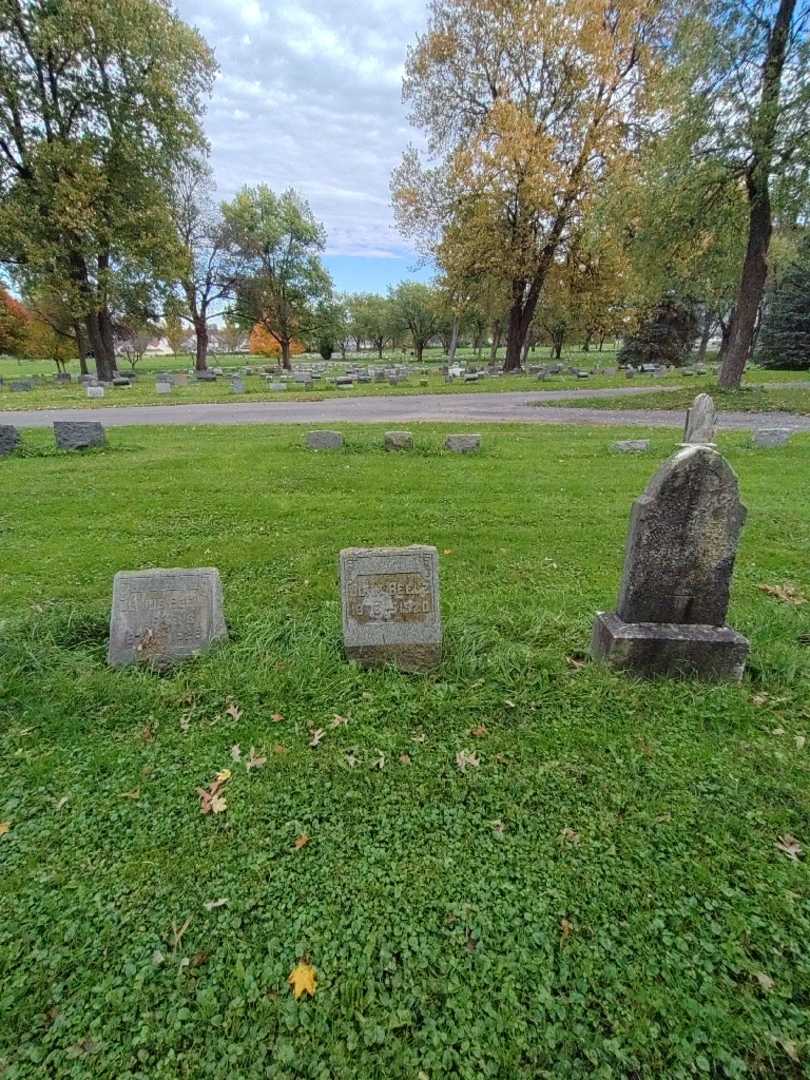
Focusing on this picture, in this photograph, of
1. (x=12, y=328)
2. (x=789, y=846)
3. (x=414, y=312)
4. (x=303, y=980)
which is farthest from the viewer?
(x=414, y=312)

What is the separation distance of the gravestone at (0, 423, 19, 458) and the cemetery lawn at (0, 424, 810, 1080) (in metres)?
6.28

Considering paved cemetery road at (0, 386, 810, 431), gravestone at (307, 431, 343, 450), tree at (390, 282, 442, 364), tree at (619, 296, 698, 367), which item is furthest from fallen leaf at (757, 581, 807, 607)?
tree at (390, 282, 442, 364)

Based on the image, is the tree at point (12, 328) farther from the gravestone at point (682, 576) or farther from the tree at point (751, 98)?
the gravestone at point (682, 576)

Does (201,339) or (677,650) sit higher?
(201,339)

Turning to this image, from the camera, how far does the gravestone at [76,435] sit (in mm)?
10016

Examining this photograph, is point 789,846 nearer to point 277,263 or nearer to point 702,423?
point 702,423

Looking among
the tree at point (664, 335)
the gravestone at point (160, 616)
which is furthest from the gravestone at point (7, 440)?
the tree at point (664, 335)

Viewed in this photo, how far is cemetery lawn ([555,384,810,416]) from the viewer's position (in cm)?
1494

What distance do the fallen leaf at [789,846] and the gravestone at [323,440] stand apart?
8.86 meters

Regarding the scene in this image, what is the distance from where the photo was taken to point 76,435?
1009 centimetres

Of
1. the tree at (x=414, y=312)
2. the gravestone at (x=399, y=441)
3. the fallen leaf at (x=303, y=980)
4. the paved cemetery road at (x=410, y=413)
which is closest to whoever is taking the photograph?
the fallen leaf at (x=303, y=980)

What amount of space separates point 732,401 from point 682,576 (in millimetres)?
15343

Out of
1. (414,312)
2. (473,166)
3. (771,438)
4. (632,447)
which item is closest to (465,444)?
(632,447)

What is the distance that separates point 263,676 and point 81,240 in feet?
95.2
